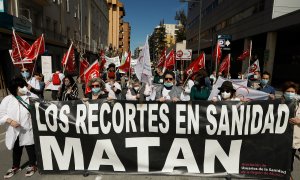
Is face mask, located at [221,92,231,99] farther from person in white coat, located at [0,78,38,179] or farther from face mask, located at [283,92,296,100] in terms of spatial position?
person in white coat, located at [0,78,38,179]

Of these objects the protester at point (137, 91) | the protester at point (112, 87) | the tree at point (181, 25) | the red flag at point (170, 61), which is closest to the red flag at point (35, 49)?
the protester at point (112, 87)

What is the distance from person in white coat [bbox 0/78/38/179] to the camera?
3.93 meters

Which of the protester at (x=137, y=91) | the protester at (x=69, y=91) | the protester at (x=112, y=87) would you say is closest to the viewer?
the protester at (x=137, y=91)

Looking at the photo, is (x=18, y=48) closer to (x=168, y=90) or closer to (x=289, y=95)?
(x=168, y=90)

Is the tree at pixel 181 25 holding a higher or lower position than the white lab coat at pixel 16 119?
higher

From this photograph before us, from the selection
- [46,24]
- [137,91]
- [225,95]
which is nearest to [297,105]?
[225,95]

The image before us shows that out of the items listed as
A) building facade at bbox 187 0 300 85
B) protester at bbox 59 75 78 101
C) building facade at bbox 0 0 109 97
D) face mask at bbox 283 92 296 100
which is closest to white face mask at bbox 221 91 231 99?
face mask at bbox 283 92 296 100

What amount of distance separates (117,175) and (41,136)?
138 centimetres

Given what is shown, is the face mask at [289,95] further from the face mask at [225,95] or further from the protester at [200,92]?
the protester at [200,92]

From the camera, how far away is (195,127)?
4.01 meters

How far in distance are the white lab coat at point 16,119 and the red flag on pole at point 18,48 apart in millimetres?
3526

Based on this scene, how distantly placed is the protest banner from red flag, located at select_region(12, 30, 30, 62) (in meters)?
3.97

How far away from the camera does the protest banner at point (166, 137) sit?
3.97 m

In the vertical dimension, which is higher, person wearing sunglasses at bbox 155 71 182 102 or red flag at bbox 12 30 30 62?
red flag at bbox 12 30 30 62
